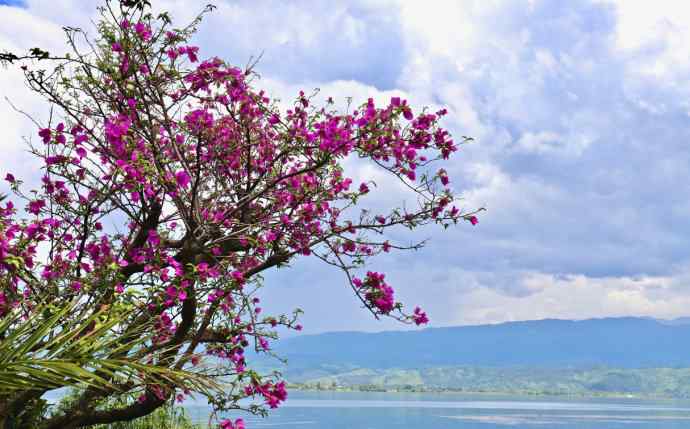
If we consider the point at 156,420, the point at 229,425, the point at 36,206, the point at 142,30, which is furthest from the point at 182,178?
the point at 156,420

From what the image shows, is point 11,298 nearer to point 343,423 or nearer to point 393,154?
point 393,154

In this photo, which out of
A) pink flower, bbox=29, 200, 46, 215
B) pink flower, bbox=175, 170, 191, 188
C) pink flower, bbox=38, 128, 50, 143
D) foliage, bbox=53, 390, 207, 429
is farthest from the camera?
foliage, bbox=53, 390, 207, 429

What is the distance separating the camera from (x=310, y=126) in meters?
10.5

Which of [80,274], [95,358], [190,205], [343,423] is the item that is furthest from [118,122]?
[343,423]

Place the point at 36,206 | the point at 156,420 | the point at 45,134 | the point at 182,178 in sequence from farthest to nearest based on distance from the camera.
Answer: the point at 156,420, the point at 36,206, the point at 45,134, the point at 182,178

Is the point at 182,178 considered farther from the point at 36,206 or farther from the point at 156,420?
the point at 156,420

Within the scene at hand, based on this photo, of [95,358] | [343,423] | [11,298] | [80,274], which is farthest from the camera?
[343,423]

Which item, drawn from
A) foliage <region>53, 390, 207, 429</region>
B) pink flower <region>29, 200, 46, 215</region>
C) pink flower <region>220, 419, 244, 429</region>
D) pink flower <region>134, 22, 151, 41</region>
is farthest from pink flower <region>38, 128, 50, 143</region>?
foliage <region>53, 390, 207, 429</region>

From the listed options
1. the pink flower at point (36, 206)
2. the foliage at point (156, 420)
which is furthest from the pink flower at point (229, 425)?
the foliage at point (156, 420)

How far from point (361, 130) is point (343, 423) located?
89.2 m

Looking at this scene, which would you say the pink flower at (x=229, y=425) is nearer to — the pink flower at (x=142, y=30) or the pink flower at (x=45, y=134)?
the pink flower at (x=45, y=134)

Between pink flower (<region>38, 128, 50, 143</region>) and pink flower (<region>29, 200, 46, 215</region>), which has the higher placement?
pink flower (<region>38, 128, 50, 143</region>)

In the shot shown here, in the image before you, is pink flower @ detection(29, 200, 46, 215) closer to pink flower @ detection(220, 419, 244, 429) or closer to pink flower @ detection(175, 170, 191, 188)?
pink flower @ detection(175, 170, 191, 188)

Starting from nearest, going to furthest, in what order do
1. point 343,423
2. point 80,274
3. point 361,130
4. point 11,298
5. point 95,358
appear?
1. point 95,358
2. point 11,298
3. point 361,130
4. point 80,274
5. point 343,423
